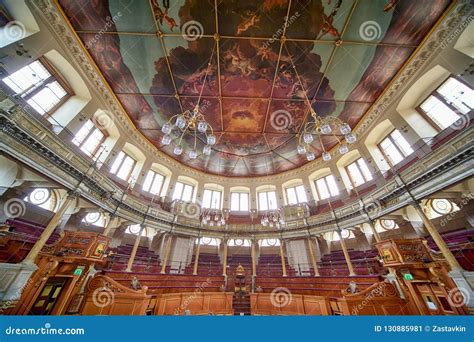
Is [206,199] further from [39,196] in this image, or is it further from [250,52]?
[250,52]

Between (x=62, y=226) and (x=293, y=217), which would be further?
(x=293, y=217)

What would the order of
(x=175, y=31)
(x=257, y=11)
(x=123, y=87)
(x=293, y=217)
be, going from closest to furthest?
(x=257, y=11) → (x=175, y=31) → (x=123, y=87) → (x=293, y=217)

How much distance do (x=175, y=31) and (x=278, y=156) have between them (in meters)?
10.5

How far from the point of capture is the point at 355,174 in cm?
1309

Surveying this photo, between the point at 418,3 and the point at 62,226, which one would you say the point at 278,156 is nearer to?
the point at 418,3

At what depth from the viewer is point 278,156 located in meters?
14.5

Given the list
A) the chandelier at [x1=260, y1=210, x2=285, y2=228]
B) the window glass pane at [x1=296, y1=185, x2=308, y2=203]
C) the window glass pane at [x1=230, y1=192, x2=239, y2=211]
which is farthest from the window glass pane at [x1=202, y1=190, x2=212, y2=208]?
the window glass pane at [x1=296, y1=185, x2=308, y2=203]

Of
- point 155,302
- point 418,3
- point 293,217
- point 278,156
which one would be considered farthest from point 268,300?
point 418,3

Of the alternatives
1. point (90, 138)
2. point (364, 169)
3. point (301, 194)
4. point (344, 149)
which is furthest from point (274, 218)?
point (90, 138)

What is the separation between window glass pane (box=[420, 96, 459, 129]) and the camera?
8.31 metres

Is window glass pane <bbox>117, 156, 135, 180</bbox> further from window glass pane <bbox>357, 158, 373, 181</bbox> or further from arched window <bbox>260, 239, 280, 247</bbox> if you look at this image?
window glass pane <bbox>357, 158, 373, 181</bbox>

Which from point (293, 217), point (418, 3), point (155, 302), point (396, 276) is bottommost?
point (155, 302)

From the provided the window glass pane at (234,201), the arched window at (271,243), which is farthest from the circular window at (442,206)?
the window glass pane at (234,201)

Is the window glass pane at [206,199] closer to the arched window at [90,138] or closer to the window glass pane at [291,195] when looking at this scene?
the window glass pane at [291,195]
